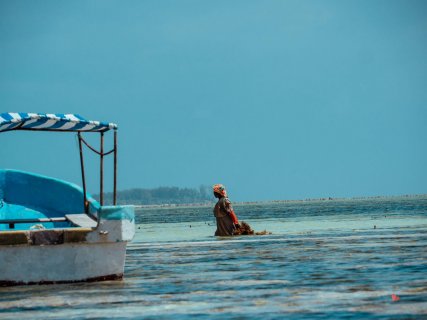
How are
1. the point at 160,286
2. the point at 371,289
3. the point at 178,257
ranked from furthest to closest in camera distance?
the point at 178,257 → the point at 160,286 → the point at 371,289

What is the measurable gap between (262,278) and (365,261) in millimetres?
3126

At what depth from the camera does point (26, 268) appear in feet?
47.0

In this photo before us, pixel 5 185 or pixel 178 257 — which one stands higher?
pixel 5 185

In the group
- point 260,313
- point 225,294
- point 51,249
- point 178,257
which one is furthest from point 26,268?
point 178,257

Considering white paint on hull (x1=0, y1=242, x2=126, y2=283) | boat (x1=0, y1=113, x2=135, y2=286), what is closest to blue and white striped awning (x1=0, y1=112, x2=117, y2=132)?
boat (x1=0, y1=113, x2=135, y2=286)

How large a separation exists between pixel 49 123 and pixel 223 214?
44.7ft

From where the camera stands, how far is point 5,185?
21.5 meters

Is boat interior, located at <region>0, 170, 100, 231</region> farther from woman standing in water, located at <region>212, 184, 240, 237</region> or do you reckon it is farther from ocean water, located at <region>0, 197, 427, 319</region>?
woman standing in water, located at <region>212, 184, 240, 237</region>

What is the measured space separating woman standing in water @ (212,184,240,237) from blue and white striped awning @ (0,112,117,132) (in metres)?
12.1

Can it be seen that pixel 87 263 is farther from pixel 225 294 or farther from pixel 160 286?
pixel 225 294

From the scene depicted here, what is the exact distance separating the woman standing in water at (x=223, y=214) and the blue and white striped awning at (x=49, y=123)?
12063 millimetres

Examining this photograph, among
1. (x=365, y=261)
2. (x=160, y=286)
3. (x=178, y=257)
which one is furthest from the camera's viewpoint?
(x=178, y=257)

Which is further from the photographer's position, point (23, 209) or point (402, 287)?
point (23, 209)

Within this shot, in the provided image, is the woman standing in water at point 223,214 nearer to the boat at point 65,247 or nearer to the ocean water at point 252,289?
the ocean water at point 252,289
